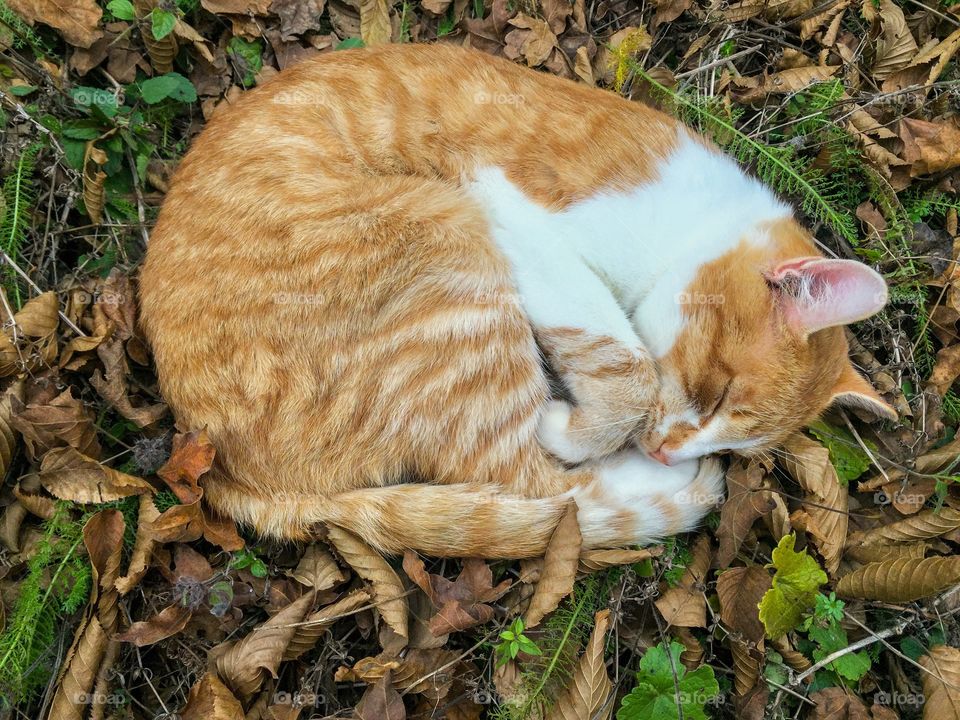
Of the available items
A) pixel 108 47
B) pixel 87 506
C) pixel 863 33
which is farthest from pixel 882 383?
pixel 108 47

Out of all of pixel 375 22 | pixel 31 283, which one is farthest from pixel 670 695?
pixel 375 22

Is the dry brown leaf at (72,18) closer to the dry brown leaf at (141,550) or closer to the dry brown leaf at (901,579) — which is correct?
the dry brown leaf at (141,550)

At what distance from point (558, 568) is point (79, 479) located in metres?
1.82

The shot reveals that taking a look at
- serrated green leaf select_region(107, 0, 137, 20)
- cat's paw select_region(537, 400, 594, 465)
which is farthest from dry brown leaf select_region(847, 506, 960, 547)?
serrated green leaf select_region(107, 0, 137, 20)

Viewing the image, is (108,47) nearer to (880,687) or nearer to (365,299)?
(365,299)

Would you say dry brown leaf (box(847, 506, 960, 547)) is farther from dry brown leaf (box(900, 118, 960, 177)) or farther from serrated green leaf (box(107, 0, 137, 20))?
serrated green leaf (box(107, 0, 137, 20))

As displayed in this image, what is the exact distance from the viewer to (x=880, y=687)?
256 centimetres

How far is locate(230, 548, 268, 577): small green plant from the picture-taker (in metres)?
2.55

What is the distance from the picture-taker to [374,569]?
2514mm

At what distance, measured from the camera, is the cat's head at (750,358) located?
2.42m

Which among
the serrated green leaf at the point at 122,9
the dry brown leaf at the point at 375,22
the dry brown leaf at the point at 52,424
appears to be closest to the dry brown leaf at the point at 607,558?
the dry brown leaf at the point at 52,424

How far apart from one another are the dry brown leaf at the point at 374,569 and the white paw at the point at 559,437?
0.78 m

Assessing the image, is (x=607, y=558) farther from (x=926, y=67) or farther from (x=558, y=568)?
(x=926, y=67)

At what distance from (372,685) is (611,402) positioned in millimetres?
1353
